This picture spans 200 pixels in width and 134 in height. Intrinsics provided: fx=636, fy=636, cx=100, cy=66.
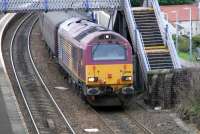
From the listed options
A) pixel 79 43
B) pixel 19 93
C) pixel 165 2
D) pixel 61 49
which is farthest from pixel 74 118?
pixel 165 2

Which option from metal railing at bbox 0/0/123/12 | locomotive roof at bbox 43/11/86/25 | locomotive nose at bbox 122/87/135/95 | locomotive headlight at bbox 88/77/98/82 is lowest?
locomotive nose at bbox 122/87/135/95

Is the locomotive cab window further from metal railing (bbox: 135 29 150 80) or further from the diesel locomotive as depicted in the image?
metal railing (bbox: 135 29 150 80)

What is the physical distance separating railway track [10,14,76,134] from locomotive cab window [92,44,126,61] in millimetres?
2574

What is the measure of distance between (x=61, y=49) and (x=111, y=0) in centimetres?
355

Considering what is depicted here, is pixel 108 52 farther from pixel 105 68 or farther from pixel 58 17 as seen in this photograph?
pixel 58 17

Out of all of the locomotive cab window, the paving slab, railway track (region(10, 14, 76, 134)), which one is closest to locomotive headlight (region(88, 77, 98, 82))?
the locomotive cab window

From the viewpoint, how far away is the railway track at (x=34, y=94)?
21.5 metres

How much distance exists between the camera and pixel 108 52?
24.1 m

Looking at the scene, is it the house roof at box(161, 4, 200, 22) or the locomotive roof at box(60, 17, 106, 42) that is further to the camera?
the house roof at box(161, 4, 200, 22)

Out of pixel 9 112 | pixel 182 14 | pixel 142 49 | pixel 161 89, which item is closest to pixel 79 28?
pixel 142 49

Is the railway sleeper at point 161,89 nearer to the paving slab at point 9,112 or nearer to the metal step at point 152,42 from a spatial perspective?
the metal step at point 152,42

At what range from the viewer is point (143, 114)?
77.7 feet

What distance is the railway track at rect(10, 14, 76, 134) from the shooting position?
21.5 meters

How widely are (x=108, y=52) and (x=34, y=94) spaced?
17.5 ft
